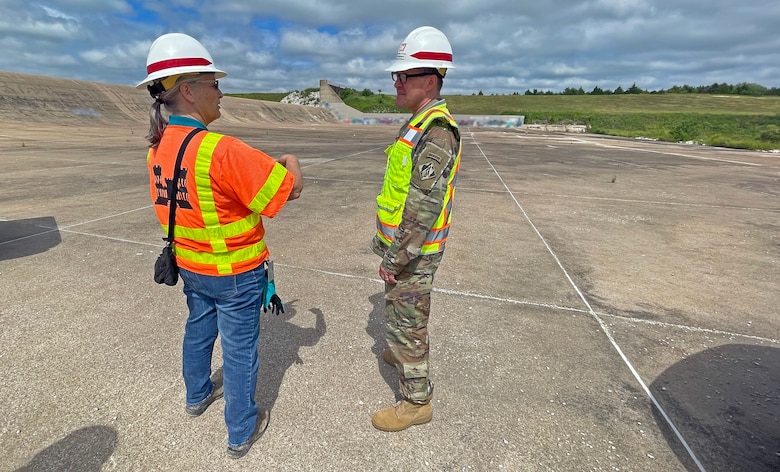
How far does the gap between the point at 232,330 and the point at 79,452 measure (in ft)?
A: 3.72

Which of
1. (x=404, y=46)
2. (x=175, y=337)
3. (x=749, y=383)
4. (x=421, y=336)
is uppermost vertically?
(x=404, y=46)

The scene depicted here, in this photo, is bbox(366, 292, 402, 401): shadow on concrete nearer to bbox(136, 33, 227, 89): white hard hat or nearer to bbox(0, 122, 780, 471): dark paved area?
bbox(0, 122, 780, 471): dark paved area

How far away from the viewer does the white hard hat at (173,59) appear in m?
1.73

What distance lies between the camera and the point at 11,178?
9148 millimetres

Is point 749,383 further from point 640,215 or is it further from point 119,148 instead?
point 119,148

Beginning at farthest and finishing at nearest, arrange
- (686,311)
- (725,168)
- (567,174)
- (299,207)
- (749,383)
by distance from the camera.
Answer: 1. (725,168)
2. (567,174)
3. (299,207)
4. (686,311)
5. (749,383)

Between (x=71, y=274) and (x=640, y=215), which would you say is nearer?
(x=71, y=274)

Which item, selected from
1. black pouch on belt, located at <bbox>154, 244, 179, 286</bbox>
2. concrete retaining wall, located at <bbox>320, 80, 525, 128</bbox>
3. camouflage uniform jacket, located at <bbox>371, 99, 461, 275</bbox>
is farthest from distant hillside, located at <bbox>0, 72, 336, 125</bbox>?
camouflage uniform jacket, located at <bbox>371, 99, 461, 275</bbox>

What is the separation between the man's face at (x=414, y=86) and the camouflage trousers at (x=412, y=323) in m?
0.89

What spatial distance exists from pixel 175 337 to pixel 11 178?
974 centimetres

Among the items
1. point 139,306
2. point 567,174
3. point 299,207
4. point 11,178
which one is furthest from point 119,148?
point 567,174

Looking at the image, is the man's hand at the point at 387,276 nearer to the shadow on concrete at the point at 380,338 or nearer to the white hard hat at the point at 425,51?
the shadow on concrete at the point at 380,338

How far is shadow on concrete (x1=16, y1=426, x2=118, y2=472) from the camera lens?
6.57ft

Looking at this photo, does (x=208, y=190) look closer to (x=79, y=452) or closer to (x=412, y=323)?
(x=412, y=323)
